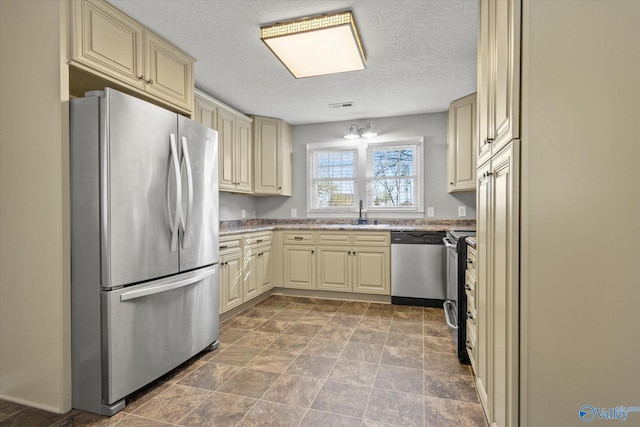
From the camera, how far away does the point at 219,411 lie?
5.86ft

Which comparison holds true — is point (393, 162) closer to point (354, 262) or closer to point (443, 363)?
point (354, 262)

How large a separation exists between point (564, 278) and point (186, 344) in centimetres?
219

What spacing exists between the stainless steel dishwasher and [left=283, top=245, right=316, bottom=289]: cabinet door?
100 centimetres

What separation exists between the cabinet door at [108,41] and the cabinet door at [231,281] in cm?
175

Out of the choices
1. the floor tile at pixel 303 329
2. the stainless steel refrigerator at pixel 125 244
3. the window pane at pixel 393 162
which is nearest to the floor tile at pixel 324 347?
the floor tile at pixel 303 329

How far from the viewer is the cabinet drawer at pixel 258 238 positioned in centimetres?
366

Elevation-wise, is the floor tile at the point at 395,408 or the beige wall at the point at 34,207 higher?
the beige wall at the point at 34,207

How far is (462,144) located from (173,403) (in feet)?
12.0

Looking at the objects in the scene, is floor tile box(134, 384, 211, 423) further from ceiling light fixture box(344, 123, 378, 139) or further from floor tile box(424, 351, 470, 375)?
ceiling light fixture box(344, 123, 378, 139)

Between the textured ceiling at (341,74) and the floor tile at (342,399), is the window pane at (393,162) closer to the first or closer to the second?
the textured ceiling at (341,74)

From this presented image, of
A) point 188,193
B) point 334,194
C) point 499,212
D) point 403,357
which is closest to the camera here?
point 499,212

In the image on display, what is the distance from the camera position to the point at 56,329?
1.77 metres

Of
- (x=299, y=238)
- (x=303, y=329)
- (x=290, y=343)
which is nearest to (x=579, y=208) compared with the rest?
(x=290, y=343)

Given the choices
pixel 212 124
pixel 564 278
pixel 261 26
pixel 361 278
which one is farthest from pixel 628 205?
pixel 212 124
